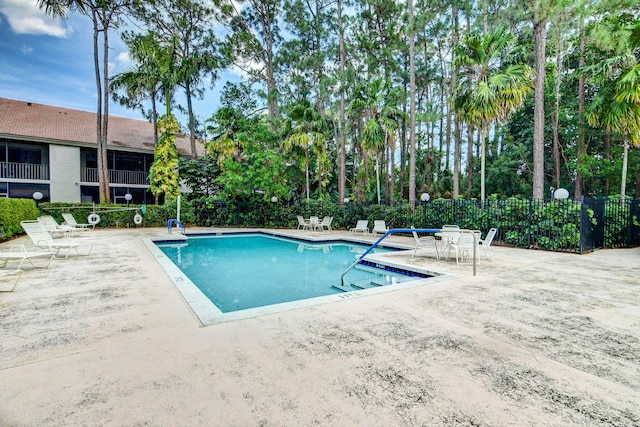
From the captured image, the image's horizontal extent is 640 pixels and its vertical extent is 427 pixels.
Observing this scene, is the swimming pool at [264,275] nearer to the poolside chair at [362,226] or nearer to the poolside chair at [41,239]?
the poolside chair at [362,226]

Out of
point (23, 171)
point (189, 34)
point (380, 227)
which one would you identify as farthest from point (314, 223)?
point (23, 171)

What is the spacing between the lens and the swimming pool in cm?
462

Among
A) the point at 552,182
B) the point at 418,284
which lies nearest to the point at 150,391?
the point at 418,284

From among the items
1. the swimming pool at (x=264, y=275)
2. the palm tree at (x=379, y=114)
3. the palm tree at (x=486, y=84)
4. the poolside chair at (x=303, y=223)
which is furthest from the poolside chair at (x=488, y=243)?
the poolside chair at (x=303, y=223)

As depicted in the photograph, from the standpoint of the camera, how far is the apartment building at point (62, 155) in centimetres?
1820

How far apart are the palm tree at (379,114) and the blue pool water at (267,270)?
600 cm

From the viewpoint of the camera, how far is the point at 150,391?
2170mm

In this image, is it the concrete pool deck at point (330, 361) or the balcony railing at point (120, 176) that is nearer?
the concrete pool deck at point (330, 361)

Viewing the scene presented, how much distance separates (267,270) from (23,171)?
61.6ft

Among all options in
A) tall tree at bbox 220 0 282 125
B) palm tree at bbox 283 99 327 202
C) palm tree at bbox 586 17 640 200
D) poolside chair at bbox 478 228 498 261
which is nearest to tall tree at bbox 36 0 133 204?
tall tree at bbox 220 0 282 125

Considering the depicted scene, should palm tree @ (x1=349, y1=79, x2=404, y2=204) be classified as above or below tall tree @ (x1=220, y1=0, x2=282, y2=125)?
below

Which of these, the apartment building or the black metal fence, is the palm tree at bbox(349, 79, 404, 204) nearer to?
the black metal fence

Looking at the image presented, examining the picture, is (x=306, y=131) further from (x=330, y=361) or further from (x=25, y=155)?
(x=25, y=155)

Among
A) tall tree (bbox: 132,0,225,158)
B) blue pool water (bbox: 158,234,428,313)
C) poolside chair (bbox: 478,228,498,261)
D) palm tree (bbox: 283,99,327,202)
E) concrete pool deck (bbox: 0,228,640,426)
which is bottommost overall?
blue pool water (bbox: 158,234,428,313)
